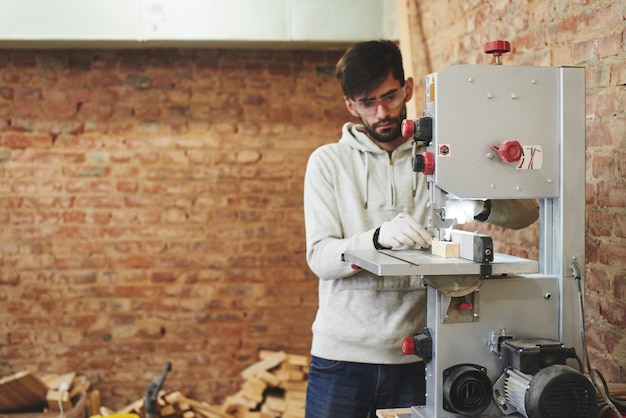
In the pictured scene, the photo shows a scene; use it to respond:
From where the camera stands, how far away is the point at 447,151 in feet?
4.64

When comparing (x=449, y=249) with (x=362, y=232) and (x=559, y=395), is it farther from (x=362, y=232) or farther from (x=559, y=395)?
(x=362, y=232)

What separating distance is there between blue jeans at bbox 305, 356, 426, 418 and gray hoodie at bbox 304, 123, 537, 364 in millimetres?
30

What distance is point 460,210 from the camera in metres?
1.53

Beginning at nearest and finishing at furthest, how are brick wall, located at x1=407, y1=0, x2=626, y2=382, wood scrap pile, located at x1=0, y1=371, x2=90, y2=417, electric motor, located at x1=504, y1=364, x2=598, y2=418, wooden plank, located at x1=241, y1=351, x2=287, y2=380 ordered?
electric motor, located at x1=504, y1=364, x2=598, y2=418, brick wall, located at x1=407, y1=0, x2=626, y2=382, wood scrap pile, located at x1=0, y1=371, x2=90, y2=417, wooden plank, located at x1=241, y1=351, x2=287, y2=380

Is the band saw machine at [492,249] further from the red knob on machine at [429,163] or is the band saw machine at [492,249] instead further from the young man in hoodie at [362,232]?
the young man in hoodie at [362,232]

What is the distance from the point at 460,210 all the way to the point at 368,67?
0.64m

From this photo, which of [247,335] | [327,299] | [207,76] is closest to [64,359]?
[247,335]

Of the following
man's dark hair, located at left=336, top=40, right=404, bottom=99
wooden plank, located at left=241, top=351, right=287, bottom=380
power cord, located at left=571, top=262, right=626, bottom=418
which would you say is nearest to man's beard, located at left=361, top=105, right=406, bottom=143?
man's dark hair, located at left=336, top=40, right=404, bottom=99

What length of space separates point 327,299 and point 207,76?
7.61ft

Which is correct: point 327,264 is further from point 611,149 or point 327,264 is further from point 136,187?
point 136,187

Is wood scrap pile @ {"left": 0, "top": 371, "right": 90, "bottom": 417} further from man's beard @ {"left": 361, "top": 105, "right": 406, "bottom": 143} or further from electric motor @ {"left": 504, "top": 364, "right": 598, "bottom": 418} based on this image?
electric motor @ {"left": 504, "top": 364, "right": 598, "bottom": 418}

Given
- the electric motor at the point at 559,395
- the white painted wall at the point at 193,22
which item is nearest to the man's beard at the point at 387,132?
the electric motor at the point at 559,395

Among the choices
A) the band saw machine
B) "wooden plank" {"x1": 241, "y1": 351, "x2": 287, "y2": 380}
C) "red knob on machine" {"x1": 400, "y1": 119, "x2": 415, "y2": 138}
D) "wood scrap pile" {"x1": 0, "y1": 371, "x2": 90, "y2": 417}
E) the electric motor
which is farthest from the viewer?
"wooden plank" {"x1": 241, "y1": 351, "x2": 287, "y2": 380}

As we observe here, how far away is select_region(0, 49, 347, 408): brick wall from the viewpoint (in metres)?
3.88
